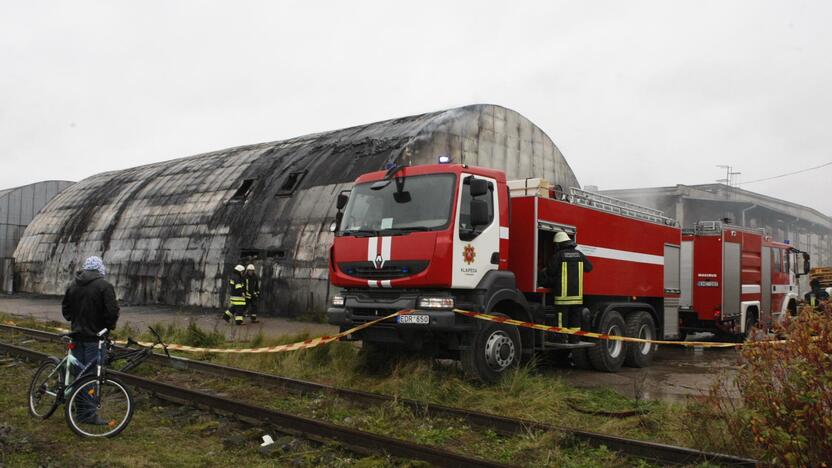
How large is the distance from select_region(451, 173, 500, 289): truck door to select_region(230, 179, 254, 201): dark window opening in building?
16151 mm

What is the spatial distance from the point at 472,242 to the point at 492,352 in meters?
1.47

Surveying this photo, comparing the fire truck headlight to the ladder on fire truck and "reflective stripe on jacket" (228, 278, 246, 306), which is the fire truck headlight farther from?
"reflective stripe on jacket" (228, 278, 246, 306)

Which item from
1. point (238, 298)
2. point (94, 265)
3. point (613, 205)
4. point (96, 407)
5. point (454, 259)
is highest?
point (613, 205)

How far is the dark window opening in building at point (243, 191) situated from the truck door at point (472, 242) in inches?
636

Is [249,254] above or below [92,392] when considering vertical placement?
above

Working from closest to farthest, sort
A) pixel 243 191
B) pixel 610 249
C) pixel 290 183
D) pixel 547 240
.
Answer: pixel 547 240
pixel 610 249
pixel 290 183
pixel 243 191

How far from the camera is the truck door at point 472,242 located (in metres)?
8.52

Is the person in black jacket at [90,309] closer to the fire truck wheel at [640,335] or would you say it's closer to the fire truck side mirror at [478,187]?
the fire truck side mirror at [478,187]

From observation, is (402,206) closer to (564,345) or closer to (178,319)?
(564,345)

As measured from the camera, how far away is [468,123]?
67.5ft

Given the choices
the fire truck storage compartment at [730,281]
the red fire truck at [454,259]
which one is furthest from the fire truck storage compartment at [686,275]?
the red fire truck at [454,259]

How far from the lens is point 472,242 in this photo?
871 centimetres

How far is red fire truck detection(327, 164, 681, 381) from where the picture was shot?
8.49m

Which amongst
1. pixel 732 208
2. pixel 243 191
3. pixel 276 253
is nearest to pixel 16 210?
pixel 243 191
